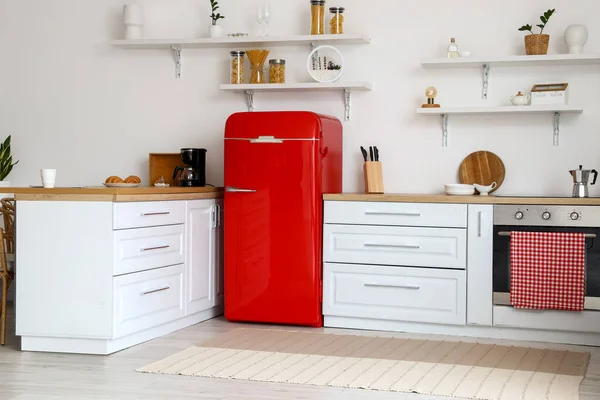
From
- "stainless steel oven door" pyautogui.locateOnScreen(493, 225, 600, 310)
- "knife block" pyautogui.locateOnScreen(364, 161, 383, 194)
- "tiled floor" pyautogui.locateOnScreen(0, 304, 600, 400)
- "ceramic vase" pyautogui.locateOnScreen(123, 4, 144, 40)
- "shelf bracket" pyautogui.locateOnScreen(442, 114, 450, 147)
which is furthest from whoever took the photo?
"ceramic vase" pyautogui.locateOnScreen(123, 4, 144, 40)

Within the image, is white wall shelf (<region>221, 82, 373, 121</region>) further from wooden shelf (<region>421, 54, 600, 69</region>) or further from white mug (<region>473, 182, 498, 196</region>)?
white mug (<region>473, 182, 498, 196</region>)

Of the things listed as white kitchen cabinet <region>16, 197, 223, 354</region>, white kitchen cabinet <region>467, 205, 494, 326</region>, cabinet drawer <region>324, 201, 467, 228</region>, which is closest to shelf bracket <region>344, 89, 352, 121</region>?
cabinet drawer <region>324, 201, 467, 228</region>

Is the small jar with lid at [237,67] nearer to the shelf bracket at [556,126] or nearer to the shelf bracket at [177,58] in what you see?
the shelf bracket at [177,58]

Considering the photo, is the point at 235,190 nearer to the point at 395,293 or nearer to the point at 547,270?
the point at 395,293

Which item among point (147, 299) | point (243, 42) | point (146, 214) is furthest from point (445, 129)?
point (147, 299)

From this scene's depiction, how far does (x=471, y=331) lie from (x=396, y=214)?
788mm

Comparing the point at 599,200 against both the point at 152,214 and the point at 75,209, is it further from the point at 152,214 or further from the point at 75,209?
the point at 75,209

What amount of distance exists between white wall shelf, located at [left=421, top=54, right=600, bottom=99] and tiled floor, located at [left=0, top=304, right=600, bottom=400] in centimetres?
177

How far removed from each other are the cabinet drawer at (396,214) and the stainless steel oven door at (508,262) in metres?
0.23

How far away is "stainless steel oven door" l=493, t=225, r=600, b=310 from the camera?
4500 millimetres

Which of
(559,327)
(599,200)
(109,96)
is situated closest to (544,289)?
(559,327)

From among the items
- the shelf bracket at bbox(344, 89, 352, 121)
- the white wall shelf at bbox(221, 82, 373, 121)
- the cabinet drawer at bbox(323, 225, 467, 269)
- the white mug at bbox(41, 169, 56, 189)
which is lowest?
the cabinet drawer at bbox(323, 225, 467, 269)

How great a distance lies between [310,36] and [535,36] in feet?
4.49

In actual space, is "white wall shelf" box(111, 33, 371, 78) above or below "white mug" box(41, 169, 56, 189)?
above
